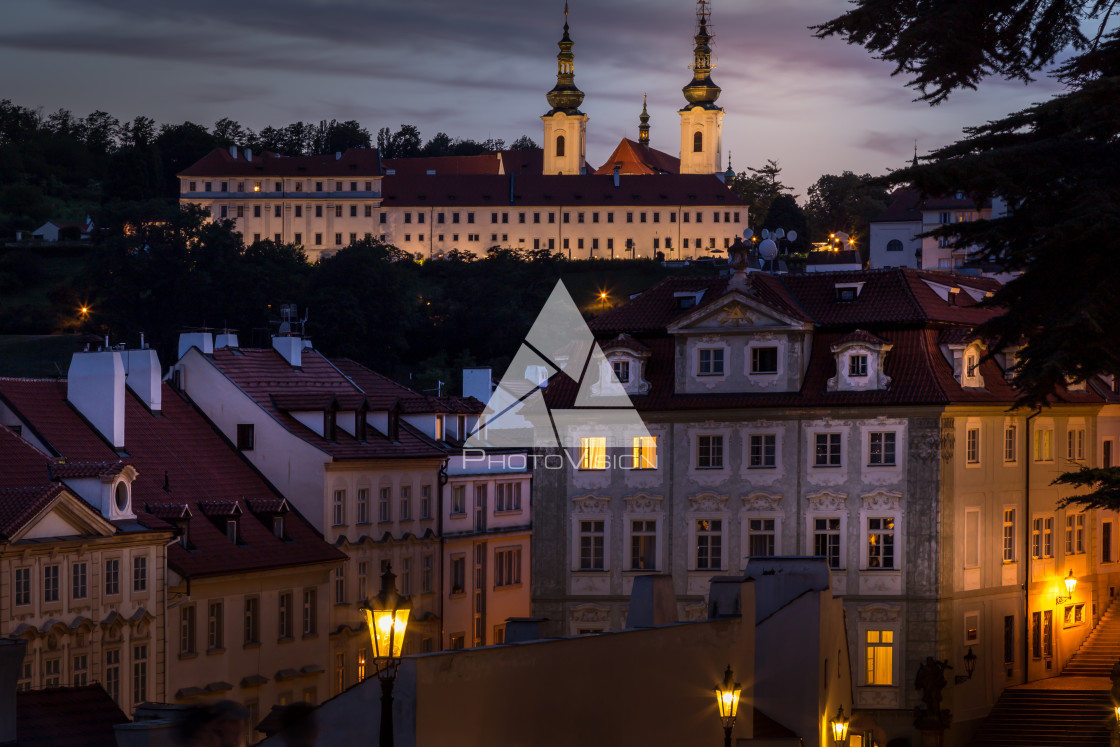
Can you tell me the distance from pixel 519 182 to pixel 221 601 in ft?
476

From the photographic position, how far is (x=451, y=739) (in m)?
18.3

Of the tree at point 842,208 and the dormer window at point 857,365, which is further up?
the tree at point 842,208

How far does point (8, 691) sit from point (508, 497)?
41604 mm

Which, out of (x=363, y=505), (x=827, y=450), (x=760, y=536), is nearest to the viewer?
(x=827, y=450)

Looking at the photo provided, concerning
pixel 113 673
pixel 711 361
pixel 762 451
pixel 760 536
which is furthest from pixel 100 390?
pixel 760 536

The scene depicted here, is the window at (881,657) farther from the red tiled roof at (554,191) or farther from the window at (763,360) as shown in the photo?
the red tiled roof at (554,191)

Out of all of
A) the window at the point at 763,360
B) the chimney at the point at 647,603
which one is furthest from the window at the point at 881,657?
the chimney at the point at 647,603

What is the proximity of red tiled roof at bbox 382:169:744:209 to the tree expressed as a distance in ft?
28.9

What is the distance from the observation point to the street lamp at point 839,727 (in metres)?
30.7

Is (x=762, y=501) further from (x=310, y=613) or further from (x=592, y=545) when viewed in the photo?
(x=310, y=613)

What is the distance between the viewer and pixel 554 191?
595ft

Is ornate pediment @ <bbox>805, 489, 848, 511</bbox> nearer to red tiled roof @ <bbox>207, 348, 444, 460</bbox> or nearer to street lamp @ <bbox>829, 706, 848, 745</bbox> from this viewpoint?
red tiled roof @ <bbox>207, 348, 444, 460</bbox>

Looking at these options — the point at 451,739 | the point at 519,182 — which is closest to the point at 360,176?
the point at 519,182

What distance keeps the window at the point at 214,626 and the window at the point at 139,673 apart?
234cm
